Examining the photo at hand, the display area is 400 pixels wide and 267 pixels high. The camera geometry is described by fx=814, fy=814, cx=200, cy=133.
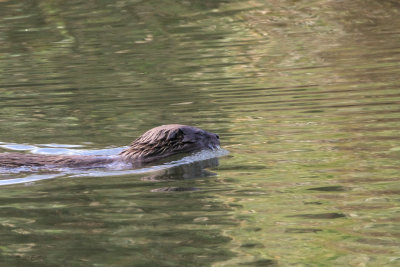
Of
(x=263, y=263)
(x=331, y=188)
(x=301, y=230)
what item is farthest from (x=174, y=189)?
(x=263, y=263)

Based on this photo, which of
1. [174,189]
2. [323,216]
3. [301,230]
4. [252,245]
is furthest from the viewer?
[174,189]

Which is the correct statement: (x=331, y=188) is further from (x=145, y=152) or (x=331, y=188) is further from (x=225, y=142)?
(x=225, y=142)

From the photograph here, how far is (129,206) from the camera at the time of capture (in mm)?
7074

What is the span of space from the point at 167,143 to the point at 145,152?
0.91 feet

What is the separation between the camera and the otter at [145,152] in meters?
8.91

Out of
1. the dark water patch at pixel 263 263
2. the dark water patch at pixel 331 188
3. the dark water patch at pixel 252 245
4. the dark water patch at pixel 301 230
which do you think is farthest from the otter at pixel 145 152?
the dark water patch at pixel 263 263

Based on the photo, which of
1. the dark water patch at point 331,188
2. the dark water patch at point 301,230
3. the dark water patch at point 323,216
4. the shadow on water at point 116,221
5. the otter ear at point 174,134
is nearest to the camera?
the shadow on water at point 116,221

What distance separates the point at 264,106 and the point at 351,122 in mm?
2168

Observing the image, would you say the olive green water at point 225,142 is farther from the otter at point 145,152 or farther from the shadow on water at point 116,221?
the otter at point 145,152

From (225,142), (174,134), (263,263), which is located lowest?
(225,142)

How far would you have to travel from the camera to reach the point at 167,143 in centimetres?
922

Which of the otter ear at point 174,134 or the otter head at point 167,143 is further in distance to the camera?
the otter ear at point 174,134

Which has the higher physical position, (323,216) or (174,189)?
(323,216)

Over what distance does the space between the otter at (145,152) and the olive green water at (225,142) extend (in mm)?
297
